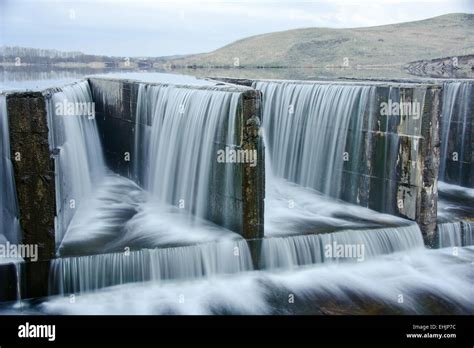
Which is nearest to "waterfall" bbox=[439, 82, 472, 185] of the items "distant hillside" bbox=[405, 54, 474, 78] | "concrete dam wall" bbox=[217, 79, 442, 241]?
"concrete dam wall" bbox=[217, 79, 442, 241]

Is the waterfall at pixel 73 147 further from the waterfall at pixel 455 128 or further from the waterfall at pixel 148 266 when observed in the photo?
the waterfall at pixel 455 128

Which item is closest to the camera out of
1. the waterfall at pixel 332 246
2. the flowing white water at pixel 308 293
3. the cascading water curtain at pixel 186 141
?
the flowing white water at pixel 308 293

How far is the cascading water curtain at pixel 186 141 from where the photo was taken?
48.3ft

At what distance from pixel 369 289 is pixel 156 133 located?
814 cm

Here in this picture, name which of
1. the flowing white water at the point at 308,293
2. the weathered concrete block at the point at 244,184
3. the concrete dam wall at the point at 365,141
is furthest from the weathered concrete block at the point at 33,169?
the concrete dam wall at the point at 365,141

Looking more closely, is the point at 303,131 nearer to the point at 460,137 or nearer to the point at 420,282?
the point at 460,137

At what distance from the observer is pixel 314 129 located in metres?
18.7

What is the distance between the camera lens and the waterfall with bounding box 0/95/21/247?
13.1m

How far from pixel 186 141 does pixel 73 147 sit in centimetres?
350

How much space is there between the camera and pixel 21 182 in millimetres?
12312

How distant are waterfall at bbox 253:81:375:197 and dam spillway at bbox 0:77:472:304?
0.14 ft

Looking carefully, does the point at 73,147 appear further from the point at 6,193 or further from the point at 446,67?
the point at 446,67

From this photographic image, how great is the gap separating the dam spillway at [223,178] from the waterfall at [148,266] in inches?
0.9

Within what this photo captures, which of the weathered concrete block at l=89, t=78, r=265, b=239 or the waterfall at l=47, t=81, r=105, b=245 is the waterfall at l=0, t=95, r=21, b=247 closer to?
the waterfall at l=47, t=81, r=105, b=245
